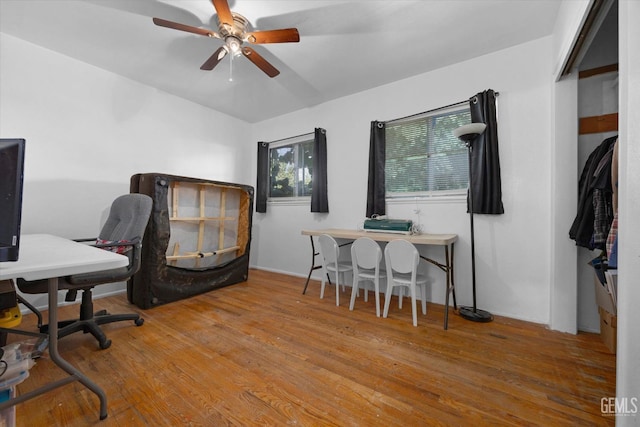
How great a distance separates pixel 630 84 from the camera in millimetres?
923

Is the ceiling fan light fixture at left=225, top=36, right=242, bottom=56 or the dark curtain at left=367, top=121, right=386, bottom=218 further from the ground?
the ceiling fan light fixture at left=225, top=36, right=242, bottom=56

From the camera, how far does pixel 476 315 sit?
7.50 feet

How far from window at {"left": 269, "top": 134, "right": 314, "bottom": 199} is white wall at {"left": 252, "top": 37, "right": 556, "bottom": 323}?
89 cm

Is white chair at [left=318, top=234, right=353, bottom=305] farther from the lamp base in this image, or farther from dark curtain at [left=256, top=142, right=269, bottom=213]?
dark curtain at [left=256, top=142, right=269, bottom=213]

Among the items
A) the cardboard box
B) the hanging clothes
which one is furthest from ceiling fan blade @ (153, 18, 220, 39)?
the cardboard box

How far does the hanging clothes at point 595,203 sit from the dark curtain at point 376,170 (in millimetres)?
1705

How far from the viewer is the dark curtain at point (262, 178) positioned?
4.31m

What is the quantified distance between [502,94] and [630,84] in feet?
5.76

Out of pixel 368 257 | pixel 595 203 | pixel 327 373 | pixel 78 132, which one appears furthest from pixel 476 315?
pixel 78 132

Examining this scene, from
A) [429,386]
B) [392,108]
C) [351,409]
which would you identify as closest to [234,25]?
[392,108]

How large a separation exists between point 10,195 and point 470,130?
286 centimetres

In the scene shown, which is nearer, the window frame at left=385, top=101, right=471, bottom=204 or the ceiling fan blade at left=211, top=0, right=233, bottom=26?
the ceiling fan blade at left=211, top=0, right=233, bottom=26

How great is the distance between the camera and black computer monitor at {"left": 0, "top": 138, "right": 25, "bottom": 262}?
849 millimetres

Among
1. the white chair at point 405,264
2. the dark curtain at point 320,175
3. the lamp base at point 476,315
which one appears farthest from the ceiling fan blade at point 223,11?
the lamp base at point 476,315
